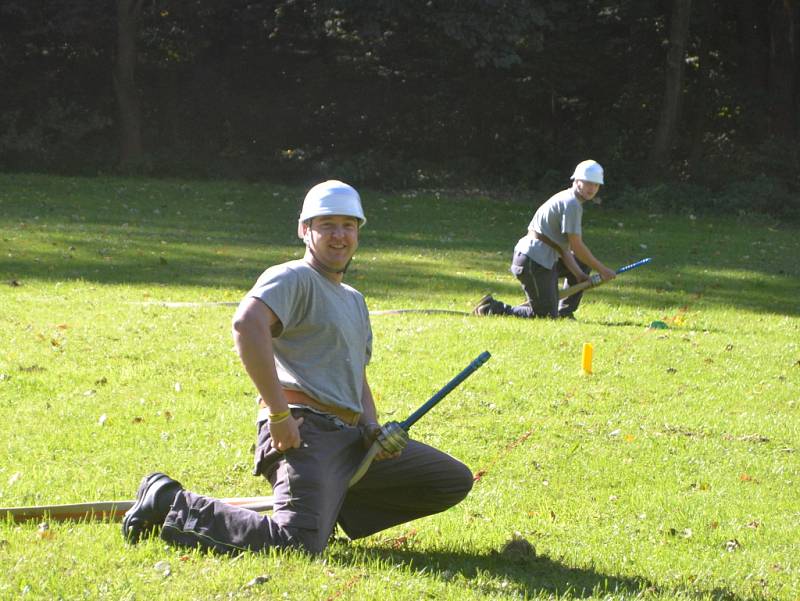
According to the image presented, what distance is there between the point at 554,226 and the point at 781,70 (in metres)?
18.8

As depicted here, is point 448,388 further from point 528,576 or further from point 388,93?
point 388,93

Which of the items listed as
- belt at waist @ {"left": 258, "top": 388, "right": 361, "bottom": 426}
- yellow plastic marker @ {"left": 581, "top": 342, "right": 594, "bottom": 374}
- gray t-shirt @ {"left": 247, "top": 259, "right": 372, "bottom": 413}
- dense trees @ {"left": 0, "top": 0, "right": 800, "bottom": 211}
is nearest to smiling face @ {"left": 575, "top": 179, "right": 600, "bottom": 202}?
yellow plastic marker @ {"left": 581, "top": 342, "right": 594, "bottom": 374}

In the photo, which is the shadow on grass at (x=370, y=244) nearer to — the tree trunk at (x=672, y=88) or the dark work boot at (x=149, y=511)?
the tree trunk at (x=672, y=88)

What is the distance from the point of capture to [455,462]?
528 centimetres

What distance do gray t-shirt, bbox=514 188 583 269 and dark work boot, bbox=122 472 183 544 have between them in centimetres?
741

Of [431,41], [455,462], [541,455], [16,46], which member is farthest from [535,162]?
[455,462]

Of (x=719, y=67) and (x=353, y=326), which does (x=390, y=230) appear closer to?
(x=719, y=67)

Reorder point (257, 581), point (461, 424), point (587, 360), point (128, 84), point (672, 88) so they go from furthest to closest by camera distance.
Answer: point (128, 84) → point (672, 88) → point (587, 360) → point (461, 424) → point (257, 581)

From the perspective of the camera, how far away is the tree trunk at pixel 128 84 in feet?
90.2

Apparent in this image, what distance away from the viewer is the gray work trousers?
15.8ft

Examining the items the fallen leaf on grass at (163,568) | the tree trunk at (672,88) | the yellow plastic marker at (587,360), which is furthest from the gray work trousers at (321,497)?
the tree trunk at (672,88)

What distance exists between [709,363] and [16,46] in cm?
2345

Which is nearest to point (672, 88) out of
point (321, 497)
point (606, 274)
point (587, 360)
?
point (606, 274)

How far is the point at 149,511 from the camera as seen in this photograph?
16.3 ft
